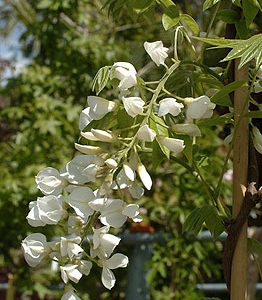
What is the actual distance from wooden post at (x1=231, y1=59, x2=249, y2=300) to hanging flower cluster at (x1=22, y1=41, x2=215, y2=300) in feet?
0.27

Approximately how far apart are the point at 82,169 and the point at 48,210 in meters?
0.05

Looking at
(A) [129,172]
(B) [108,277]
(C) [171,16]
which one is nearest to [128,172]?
(A) [129,172]

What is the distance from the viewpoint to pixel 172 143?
2.19 feet

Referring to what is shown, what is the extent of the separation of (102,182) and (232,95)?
0.73 feet

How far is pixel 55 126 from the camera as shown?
273 centimetres

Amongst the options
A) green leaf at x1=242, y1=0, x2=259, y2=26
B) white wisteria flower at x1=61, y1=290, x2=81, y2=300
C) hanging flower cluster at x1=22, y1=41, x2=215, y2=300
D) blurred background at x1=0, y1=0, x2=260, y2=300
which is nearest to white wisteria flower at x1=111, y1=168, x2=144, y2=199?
hanging flower cluster at x1=22, y1=41, x2=215, y2=300

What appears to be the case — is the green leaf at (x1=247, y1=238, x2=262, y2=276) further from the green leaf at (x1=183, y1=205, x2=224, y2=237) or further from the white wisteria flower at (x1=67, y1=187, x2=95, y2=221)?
the white wisteria flower at (x1=67, y1=187, x2=95, y2=221)

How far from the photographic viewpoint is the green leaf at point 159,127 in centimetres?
67

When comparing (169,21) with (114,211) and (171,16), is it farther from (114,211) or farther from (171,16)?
(114,211)

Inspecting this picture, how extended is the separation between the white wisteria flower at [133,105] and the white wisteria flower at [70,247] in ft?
0.40

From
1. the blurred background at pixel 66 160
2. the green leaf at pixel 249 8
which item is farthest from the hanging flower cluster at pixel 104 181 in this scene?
the blurred background at pixel 66 160

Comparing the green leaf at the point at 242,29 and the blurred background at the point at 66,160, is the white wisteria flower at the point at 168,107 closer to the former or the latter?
the green leaf at the point at 242,29

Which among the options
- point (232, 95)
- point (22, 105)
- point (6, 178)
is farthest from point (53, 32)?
point (232, 95)

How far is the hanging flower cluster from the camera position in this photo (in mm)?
653
